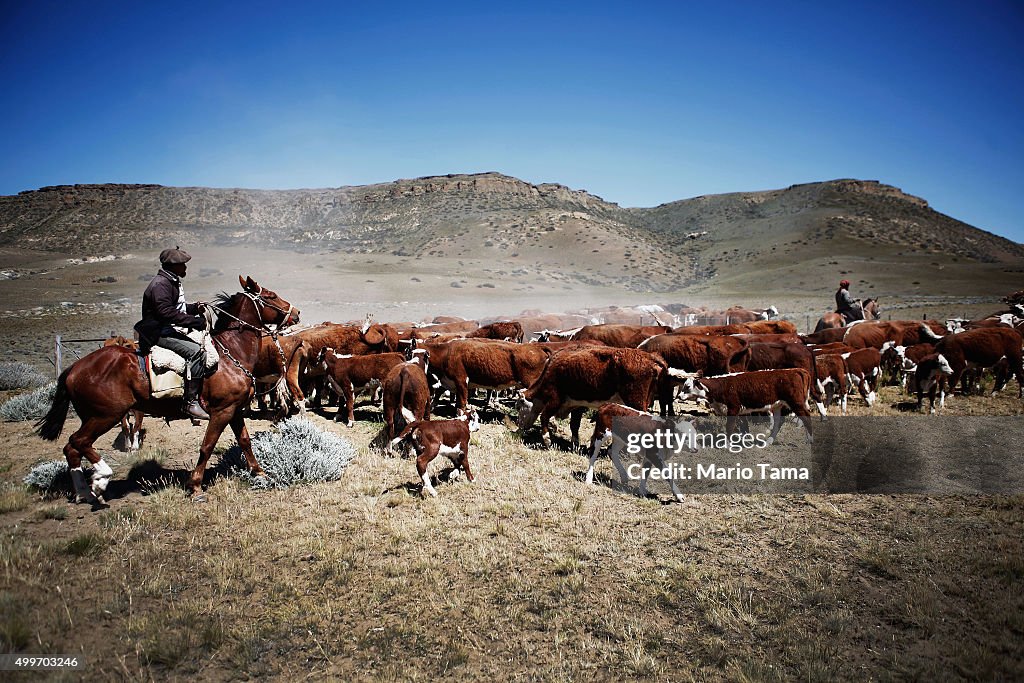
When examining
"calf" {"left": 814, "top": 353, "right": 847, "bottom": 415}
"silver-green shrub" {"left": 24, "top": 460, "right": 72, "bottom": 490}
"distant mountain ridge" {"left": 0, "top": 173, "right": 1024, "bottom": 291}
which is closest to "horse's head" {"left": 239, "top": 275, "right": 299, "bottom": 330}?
"silver-green shrub" {"left": 24, "top": 460, "right": 72, "bottom": 490}

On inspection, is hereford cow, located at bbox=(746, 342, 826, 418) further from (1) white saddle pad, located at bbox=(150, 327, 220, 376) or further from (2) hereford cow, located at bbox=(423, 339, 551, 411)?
(1) white saddle pad, located at bbox=(150, 327, 220, 376)

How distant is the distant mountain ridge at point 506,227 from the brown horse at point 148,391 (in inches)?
2290

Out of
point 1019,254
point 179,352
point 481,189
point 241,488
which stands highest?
point 481,189

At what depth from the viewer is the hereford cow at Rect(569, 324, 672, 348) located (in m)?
14.9

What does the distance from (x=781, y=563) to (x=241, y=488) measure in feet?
22.5

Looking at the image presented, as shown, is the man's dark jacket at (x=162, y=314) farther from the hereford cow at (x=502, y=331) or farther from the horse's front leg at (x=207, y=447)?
the hereford cow at (x=502, y=331)

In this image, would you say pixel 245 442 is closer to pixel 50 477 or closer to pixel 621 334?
pixel 50 477

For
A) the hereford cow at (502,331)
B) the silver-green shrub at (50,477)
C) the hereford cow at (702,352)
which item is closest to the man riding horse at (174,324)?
the silver-green shrub at (50,477)

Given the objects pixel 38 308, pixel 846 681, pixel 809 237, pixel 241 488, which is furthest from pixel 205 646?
pixel 809 237

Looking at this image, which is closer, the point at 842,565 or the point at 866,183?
the point at 842,565

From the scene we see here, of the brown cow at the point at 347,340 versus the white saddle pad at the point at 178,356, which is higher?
the white saddle pad at the point at 178,356

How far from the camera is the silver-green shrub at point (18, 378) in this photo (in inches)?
585

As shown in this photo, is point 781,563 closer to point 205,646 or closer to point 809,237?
point 205,646

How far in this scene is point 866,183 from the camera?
117562 millimetres
